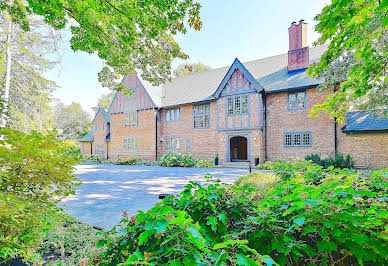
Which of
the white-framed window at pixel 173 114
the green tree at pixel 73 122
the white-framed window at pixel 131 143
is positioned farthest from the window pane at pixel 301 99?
the green tree at pixel 73 122

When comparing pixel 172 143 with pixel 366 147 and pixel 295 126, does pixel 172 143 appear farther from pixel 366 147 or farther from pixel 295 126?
pixel 366 147

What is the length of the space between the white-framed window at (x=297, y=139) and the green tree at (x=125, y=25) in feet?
40.1

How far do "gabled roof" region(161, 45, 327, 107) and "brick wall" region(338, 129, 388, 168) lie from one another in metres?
Answer: 4.51

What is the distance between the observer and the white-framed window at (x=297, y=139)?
14.8m

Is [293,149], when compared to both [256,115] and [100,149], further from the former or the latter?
[100,149]

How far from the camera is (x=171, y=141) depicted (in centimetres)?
2109

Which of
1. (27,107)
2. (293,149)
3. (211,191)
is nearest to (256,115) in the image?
(293,149)

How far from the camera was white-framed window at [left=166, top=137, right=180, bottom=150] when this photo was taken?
2066 cm

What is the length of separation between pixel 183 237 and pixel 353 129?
53.1 feet

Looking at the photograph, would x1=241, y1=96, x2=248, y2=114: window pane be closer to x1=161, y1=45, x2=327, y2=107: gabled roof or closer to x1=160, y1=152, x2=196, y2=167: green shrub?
x1=161, y1=45, x2=327, y2=107: gabled roof

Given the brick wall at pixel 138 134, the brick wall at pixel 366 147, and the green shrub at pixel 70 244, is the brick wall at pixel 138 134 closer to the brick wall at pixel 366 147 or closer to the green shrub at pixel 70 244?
the brick wall at pixel 366 147

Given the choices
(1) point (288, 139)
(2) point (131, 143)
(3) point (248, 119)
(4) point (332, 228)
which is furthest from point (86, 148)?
(4) point (332, 228)

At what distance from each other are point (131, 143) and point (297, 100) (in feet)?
57.8

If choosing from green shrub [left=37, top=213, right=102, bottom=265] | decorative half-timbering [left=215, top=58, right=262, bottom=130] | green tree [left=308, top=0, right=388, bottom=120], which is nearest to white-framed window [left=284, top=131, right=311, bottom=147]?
decorative half-timbering [left=215, top=58, right=262, bottom=130]
